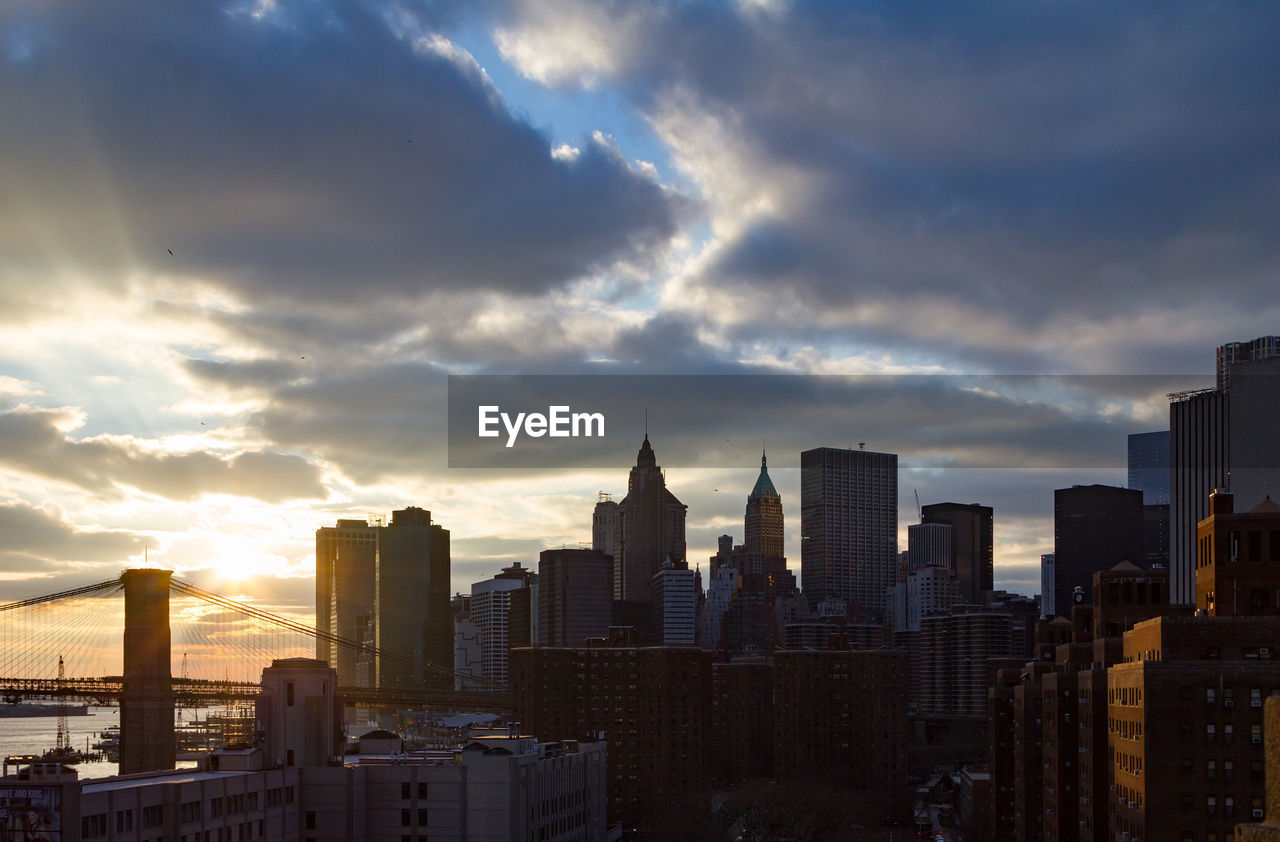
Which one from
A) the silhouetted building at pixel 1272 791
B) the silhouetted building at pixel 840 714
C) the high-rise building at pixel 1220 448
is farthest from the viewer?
the silhouetted building at pixel 840 714

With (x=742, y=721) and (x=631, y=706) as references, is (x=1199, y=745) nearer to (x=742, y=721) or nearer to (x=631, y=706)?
(x=631, y=706)

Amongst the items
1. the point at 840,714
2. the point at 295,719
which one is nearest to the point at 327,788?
the point at 295,719

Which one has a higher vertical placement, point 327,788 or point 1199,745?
point 1199,745

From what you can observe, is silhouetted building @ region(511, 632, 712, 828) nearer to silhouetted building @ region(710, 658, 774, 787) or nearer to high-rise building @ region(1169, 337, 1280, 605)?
silhouetted building @ region(710, 658, 774, 787)

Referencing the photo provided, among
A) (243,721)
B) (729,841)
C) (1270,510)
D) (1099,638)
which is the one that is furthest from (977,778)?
(243,721)

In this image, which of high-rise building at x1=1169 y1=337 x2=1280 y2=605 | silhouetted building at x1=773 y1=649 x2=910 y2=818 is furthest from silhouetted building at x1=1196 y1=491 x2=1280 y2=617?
silhouetted building at x1=773 y1=649 x2=910 y2=818

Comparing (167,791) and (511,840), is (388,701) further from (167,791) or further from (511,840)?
(167,791)

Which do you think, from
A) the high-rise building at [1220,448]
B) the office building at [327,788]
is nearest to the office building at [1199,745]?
the office building at [327,788]

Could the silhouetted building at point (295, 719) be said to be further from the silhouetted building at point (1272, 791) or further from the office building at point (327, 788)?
the silhouetted building at point (1272, 791)
